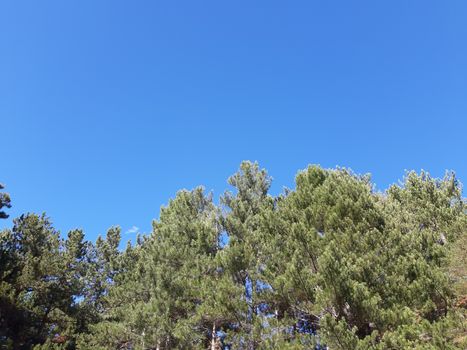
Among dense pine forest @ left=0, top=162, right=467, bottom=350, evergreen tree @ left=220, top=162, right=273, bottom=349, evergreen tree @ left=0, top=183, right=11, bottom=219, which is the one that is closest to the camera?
dense pine forest @ left=0, top=162, right=467, bottom=350

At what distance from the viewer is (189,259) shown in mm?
14930

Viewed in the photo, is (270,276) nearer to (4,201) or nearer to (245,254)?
(245,254)

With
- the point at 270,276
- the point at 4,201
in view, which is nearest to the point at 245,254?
the point at 270,276

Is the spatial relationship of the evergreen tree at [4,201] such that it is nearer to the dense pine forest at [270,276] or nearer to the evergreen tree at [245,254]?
the dense pine forest at [270,276]

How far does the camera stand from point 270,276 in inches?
429

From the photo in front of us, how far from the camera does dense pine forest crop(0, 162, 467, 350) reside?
29.3 feet

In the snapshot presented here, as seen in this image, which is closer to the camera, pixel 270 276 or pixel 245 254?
pixel 270 276

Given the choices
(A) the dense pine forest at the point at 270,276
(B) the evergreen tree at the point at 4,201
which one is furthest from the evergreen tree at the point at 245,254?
(B) the evergreen tree at the point at 4,201

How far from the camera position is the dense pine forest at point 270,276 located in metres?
8.93

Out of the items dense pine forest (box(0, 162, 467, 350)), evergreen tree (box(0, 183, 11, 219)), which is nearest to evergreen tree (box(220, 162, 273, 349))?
dense pine forest (box(0, 162, 467, 350))

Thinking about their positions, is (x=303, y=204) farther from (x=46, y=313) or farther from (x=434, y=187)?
(x=46, y=313)

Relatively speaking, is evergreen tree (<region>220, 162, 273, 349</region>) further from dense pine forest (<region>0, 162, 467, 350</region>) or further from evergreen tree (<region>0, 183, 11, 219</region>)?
evergreen tree (<region>0, 183, 11, 219</region>)

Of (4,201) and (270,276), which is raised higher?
(4,201)

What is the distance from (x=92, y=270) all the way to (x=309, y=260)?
1524cm
